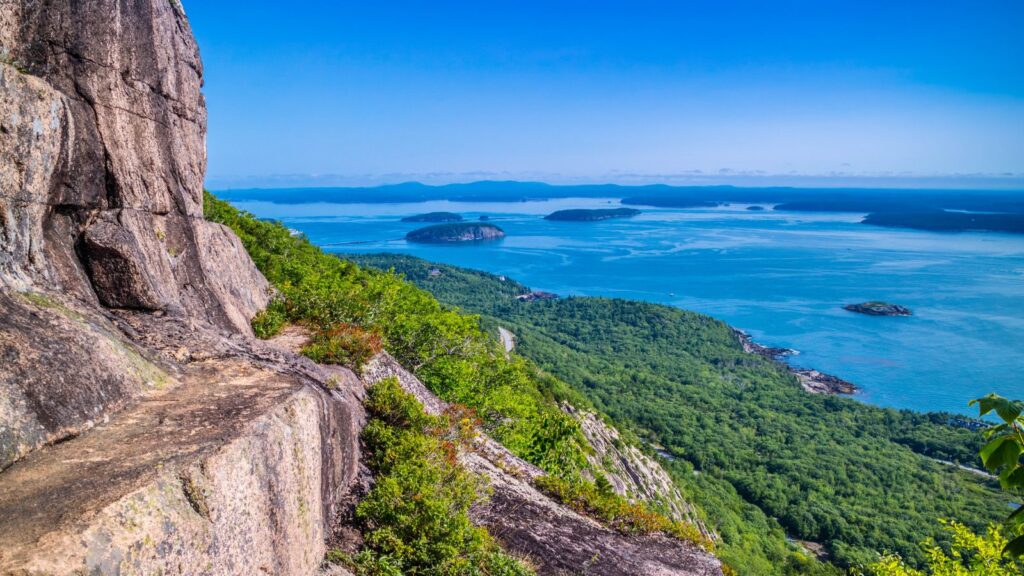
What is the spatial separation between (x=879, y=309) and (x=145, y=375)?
122162mm

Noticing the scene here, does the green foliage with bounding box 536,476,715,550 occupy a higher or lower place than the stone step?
lower

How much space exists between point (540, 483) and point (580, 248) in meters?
181

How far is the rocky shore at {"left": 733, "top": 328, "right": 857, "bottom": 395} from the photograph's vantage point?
73.4 metres

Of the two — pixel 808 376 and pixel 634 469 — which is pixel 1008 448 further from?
pixel 808 376

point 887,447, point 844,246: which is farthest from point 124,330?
point 844,246

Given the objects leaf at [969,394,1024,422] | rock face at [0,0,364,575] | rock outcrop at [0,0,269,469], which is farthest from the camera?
rock outcrop at [0,0,269,469]

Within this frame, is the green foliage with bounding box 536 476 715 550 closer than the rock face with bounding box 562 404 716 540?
Yes

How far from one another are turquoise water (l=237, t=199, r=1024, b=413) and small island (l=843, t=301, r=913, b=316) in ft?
6.56

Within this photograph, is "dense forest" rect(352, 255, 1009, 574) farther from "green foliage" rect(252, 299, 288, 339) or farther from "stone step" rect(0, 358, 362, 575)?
"stone step" rect(0, 358, 362, 575)

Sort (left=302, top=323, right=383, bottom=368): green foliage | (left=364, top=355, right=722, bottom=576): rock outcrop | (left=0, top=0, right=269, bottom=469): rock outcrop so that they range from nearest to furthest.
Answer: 1. (left=0, top=0, right=269, bottom=469): rock outcrop
2. (left=364, top=355, right=722, bottom=576): rock outcrop
3. (left=302, top=323, right=383, bottom=368): green foliage

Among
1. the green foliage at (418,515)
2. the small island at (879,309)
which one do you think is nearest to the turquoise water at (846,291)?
the small island at (879,309)

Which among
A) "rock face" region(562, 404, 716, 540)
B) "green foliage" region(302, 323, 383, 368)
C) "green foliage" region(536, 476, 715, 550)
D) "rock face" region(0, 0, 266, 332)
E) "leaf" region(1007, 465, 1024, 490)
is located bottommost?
"rock face" region(562, 404, 716, 540)

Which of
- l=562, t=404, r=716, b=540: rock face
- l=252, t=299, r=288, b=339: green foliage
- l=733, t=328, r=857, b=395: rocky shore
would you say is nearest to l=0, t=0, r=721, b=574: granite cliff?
l=252, t=299, r=288, b=339: green foliage

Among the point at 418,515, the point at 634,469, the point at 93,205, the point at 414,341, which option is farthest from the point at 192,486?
the point at 634,469
